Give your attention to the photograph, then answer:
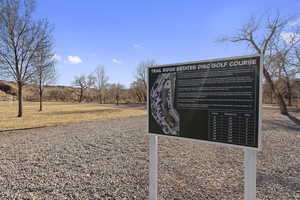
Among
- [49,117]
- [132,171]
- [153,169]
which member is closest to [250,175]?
[153,169]

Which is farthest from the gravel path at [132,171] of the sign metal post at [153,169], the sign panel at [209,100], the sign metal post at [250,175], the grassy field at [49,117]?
the grassy field at [49,117]

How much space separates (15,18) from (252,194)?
50.9 ft

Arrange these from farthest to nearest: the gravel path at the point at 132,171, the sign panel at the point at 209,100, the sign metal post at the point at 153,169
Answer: the gravel path at the point at 132,171 < the sign metal post at the point at 153,169 < the sign panel at the point at 209,100

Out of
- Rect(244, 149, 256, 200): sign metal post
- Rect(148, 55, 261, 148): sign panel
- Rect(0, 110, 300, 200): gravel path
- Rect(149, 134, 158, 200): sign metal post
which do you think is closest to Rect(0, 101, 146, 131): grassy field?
→ Rect(0, 110, 300, 200): gravel path

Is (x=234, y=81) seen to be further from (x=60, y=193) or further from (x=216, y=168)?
(x=60, y=193)

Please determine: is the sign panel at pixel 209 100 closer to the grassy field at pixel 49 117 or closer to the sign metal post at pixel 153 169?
the sign metal post at pixel 153 169

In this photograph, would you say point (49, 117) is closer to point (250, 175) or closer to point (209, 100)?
point (209, 100)

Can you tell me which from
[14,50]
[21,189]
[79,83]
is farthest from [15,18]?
[79,83]

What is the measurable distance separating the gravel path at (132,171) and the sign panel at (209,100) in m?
1.24

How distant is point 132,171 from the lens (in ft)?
11.2

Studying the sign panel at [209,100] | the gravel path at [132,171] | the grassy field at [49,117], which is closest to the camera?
the sign panel at [209,100]

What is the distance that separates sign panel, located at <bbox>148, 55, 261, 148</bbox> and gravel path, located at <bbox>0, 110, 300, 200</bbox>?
1242mm

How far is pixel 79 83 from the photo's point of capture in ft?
191

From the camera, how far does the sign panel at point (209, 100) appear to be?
1.67 meters
